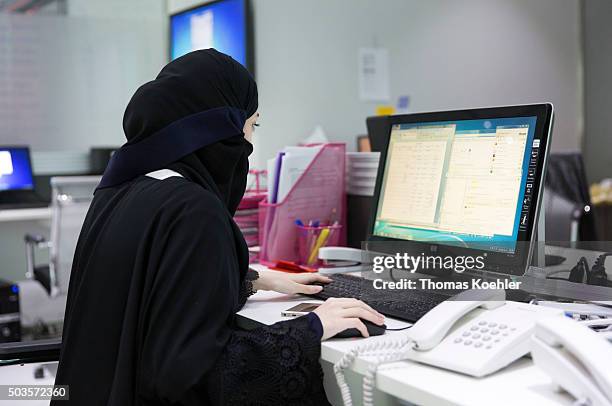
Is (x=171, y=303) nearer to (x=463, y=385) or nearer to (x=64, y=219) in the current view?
(x=463, y=385)

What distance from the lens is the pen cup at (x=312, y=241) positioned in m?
1.88

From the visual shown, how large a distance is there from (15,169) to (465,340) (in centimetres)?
403

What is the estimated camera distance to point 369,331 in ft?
3.82

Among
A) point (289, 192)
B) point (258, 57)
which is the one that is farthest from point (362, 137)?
point (289, 192)

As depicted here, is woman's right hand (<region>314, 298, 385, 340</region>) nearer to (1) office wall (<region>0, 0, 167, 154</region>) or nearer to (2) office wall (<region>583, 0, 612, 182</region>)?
(1) office wall (<region>0, 0, 167, 154</region>)

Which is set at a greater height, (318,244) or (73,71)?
(73,71)

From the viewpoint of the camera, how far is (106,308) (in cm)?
117

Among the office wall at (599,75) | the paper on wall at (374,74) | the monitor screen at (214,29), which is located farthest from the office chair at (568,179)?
the office wall at (599,75)

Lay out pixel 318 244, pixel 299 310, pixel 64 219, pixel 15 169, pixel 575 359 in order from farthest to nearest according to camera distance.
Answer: pixel 15 169 → pixel 64 219 → pixel 318 244 → pixel 299 310 → pixel 575 359

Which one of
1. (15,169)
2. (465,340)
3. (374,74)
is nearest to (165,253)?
(465,340)

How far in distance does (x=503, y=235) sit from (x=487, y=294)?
0.28 metres

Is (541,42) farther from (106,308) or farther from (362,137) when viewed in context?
(106,308)

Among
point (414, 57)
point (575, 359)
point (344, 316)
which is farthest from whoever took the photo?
point (414, 57)

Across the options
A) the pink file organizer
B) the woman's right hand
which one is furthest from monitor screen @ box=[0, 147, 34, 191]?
the woman's right hand
